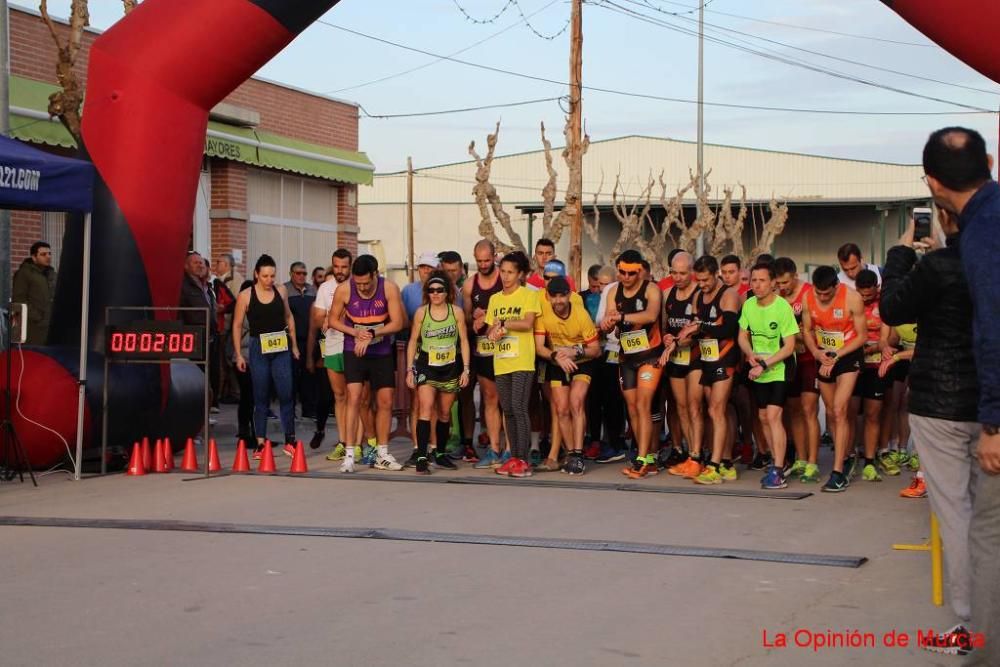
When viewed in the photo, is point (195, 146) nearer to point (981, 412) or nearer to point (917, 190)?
point (981, 412)

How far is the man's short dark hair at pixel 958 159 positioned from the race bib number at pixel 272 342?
26.8 ft

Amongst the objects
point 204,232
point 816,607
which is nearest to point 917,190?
point 204,232

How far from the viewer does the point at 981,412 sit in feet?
15.1

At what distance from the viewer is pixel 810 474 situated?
34.9ft

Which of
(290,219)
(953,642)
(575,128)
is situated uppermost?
(575,128)

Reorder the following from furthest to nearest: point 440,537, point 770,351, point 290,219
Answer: point 290,219 → point 770,351 → point 440,537

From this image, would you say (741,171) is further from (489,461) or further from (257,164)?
(489,461)

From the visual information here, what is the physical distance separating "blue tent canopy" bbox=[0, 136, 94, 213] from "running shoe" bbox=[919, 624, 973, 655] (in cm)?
725

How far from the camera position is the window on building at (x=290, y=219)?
79.2ft

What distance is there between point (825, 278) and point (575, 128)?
19.1m

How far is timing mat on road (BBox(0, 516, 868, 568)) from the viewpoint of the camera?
7422 millimetres

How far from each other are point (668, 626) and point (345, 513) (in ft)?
12.1

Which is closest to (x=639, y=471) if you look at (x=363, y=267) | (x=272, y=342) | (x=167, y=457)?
(x=363, y=267)

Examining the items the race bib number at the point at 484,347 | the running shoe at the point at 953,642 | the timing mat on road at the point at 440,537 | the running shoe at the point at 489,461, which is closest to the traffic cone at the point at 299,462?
the running shoe at the point at 489,461
